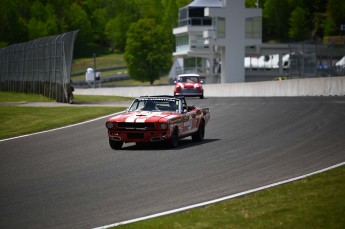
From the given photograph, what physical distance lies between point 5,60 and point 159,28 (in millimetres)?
76718

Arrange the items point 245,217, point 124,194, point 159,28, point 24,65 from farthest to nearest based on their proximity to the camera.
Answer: point 159,28 → point 24,65 → point 124,194 → point 245,217

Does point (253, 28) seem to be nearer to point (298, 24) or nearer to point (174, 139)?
point (298, 24)

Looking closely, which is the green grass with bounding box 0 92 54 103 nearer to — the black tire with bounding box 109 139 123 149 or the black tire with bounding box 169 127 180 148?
the black tire with bounding box 109 139 123 149

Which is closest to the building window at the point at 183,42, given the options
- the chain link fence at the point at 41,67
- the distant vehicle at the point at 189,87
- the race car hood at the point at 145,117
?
the chain link fence at the point at 41,67

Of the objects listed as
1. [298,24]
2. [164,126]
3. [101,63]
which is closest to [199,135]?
[164,126]

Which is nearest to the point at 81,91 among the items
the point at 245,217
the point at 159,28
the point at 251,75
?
the point at 251,75

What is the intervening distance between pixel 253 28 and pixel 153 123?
266ft

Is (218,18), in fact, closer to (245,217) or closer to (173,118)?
(173,118)

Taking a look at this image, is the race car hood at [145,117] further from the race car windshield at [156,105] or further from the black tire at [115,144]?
the black tire at [115,144]

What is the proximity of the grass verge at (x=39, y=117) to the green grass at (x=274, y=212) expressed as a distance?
1454cm

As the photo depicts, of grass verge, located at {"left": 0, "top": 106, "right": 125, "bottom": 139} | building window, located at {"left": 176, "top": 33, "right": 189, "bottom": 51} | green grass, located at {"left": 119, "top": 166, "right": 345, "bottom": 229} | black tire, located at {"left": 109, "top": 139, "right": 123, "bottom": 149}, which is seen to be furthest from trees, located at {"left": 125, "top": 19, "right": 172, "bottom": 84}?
green grass, located at {"left": 119, "top": 166, "right": 345, "bottom": 229}

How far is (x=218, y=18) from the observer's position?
96688mm

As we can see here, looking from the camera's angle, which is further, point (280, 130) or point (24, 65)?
point (24, 65)

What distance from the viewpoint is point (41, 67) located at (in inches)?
1842
